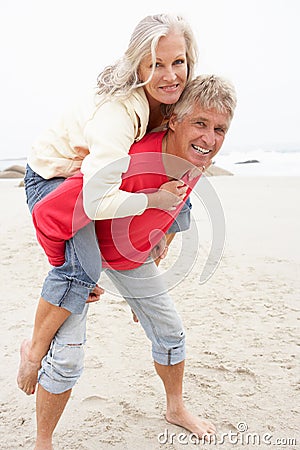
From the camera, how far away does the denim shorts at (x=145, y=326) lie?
197 cm

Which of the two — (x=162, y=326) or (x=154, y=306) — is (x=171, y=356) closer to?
(x=162, y=326)

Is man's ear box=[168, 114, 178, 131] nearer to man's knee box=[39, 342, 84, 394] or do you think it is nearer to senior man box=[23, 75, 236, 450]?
senior man box=[23, 75, 236, 450]

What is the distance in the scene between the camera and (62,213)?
1846 millimetres

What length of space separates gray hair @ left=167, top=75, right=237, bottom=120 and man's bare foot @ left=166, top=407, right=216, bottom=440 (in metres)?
1.24

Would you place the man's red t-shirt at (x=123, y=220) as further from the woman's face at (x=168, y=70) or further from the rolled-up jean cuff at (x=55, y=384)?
the rolled-up jean cuff at (x=55, y=384)

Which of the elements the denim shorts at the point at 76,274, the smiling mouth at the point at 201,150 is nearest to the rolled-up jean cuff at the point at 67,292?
the denim shorts at the point at 76,274

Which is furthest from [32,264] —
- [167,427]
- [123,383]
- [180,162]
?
[180,162]

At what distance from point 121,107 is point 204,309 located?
2079mm

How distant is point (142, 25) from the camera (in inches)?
77.9

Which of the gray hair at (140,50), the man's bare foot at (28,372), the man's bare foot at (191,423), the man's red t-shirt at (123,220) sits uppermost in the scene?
the gray hair at (140,50)

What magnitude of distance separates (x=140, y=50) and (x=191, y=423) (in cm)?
149

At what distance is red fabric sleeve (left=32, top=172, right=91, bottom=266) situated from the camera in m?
1.84

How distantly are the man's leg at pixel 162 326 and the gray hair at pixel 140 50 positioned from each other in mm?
688

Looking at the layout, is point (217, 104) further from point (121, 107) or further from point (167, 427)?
point (167, 427)
